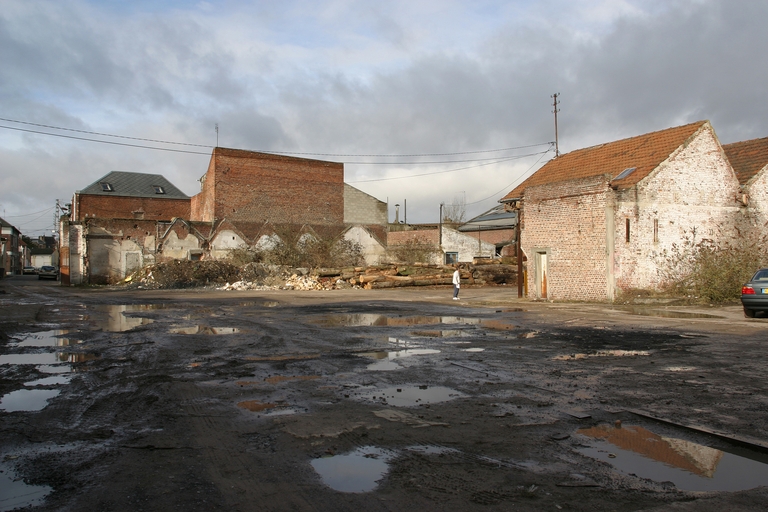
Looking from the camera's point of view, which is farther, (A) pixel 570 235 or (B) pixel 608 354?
(A) pixel 570 235

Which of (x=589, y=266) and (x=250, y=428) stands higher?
(x=589, y=266)

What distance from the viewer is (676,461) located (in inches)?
183

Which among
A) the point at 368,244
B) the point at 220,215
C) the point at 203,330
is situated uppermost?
the point at 220,215

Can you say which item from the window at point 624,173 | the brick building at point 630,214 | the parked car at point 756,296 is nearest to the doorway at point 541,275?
the brick building at point 630,214

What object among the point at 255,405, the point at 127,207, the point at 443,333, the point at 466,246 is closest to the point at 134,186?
the point at 127,207

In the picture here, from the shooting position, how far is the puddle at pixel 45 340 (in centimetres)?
1106

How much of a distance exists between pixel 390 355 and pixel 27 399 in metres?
5.30

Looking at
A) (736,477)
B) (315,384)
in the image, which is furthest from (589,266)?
(736,477)

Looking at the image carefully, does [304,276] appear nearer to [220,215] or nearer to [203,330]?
[220,215]

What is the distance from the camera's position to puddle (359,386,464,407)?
6477 millimetres

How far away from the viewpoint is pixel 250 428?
17.7 ft

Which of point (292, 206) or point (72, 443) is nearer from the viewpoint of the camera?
point (72, 443)

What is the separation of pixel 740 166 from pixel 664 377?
2170 centimetres

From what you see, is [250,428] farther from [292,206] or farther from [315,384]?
[292,206]
